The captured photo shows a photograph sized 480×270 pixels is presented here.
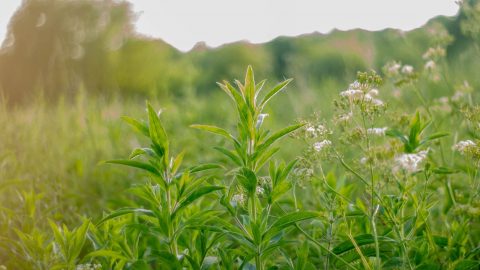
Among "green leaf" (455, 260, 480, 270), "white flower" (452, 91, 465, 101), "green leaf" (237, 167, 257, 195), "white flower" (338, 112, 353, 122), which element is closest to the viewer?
"green leaf" (237, 167, 257, 195)

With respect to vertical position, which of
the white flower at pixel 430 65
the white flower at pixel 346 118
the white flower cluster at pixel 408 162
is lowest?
the white flower cluster at pixel 408 162

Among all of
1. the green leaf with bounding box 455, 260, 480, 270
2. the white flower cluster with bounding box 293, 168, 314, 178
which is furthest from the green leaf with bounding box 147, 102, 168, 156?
the green leaf with bounding box 455, 260, 480, 270

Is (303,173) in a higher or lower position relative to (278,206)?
higher

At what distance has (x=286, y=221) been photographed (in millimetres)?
1977

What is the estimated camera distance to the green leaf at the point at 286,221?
1.94m

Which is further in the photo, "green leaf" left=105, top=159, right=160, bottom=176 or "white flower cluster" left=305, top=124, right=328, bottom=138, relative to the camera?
"white flower cluster" left=305, top=124, right=328, bottom=138

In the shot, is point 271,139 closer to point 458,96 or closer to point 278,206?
point 278,206

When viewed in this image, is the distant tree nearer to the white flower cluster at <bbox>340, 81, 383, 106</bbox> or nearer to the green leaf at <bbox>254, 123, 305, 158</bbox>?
the white flower cluster at <bbox>340, 81, 383, 106</bbox>

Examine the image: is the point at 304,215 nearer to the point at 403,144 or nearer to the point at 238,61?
the point at 403,144

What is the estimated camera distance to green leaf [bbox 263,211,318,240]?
6.36 ft

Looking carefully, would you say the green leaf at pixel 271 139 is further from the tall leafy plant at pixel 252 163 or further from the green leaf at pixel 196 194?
the green leaf at pixel 196 194

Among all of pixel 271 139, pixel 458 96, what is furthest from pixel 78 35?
pixel 271 139

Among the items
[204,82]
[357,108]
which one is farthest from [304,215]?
[204,82]

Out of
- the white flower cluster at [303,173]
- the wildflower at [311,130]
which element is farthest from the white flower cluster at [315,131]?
the white flower cluster at [303,173]
